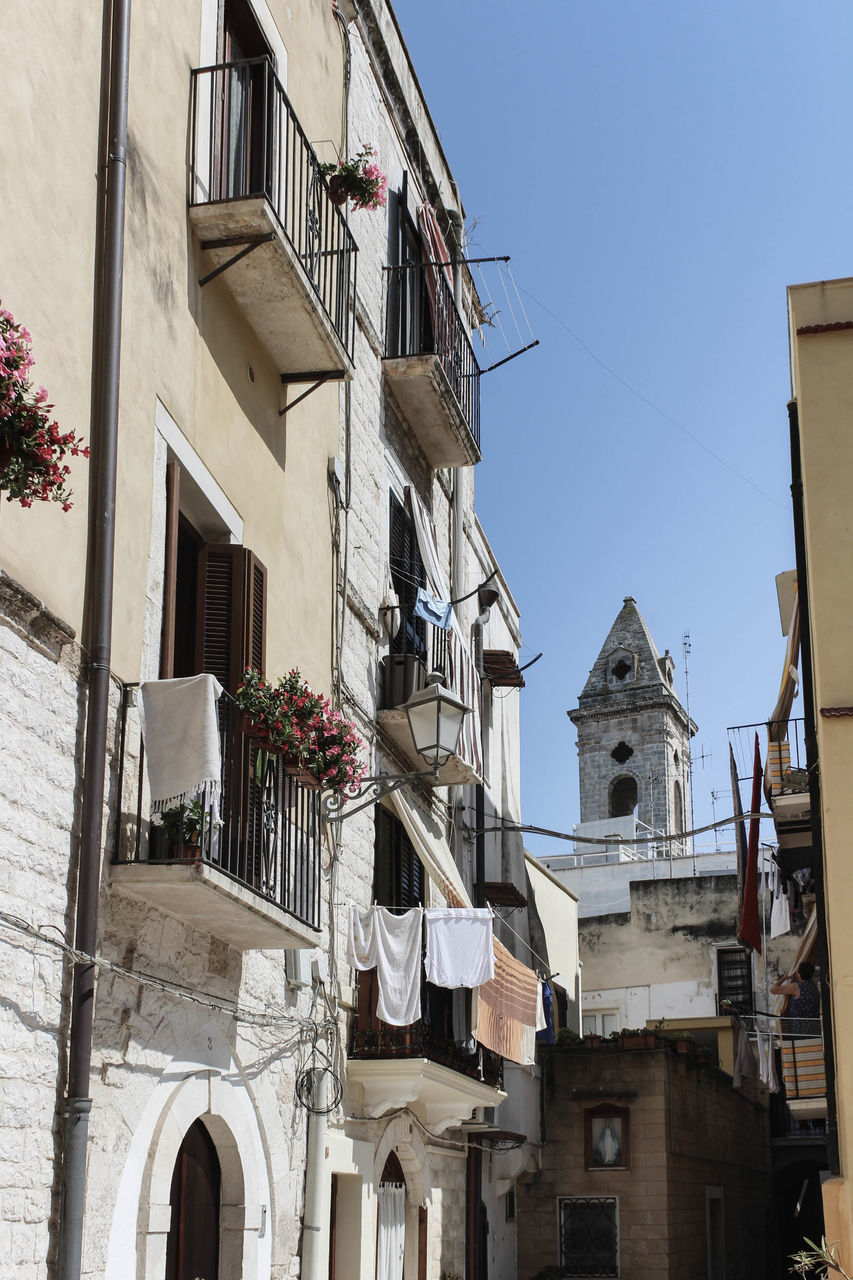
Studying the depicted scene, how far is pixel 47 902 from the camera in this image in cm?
719

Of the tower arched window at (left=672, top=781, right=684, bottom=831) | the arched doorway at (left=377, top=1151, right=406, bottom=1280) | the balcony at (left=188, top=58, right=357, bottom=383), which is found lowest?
the arched doorway at (left=377, top=1151, right=406, bottom=1280)

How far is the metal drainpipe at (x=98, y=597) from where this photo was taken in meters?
7.13

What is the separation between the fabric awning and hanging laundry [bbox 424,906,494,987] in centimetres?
144

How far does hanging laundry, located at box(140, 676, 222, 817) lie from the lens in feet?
25.7

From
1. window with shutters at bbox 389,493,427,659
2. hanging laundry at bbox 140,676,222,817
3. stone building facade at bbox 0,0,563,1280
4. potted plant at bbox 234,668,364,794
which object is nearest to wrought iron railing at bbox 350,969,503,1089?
stone building facade at bbox 0,0,563,1280

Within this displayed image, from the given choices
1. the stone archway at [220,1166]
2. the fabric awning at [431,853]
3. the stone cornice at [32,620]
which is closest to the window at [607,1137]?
the fabric awning at [431,853]

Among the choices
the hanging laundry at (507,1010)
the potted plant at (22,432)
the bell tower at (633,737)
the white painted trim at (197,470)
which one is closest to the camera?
the potted plant at (22,432)

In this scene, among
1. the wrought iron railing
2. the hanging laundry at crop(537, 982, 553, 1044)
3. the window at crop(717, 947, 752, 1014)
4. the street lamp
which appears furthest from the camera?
the window at crop(717, 947, 752, 1014)

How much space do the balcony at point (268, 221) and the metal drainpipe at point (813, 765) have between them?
14.7 ft

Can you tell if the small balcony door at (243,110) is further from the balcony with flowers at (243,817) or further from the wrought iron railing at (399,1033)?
the wrought iron railing at (399,1033)

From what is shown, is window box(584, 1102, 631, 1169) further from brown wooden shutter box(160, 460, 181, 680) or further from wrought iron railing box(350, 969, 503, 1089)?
brown wooden shutter box(160, 460, 181, 680)

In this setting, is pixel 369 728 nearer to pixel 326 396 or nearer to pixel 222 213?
pixel 326 396

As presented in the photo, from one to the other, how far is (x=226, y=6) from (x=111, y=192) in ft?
11.4

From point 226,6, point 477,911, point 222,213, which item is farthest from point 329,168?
point 477,911
